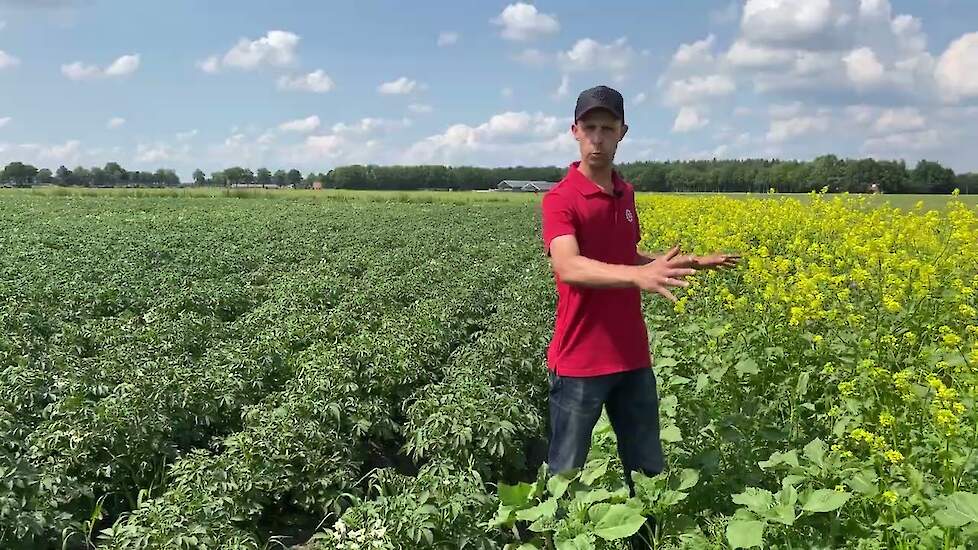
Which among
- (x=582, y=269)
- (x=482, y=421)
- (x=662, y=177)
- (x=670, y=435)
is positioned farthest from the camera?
(x=662, y=177)

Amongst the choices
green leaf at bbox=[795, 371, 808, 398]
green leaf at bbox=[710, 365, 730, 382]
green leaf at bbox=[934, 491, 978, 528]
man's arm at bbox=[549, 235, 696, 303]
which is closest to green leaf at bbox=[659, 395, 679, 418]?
green leaf at bbox=[710, 365, 730, 382]

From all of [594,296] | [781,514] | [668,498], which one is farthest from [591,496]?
[594,296]

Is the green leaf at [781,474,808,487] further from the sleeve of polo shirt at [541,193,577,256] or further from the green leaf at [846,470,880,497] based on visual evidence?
the sleeve of polo shirt at [541,193,577,256]

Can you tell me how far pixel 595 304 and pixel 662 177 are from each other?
6001 centimetres

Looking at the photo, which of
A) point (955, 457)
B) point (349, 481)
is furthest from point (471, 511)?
point (955, 457)

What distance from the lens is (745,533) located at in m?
2.87

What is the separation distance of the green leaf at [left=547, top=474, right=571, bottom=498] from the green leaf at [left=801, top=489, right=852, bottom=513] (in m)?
1.01

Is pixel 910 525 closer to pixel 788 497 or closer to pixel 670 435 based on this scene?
pixel 788 497

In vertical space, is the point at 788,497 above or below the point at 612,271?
below

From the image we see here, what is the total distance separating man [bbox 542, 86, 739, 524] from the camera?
321 centimetres

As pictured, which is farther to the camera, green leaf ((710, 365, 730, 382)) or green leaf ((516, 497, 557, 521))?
green leaf ((710, 365, 730, 382))

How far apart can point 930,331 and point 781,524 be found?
3418mm

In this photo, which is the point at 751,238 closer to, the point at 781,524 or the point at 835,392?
the point at 835,392

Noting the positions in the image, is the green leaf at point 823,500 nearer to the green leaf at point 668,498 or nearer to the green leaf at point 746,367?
the green leaf at point 668,498
